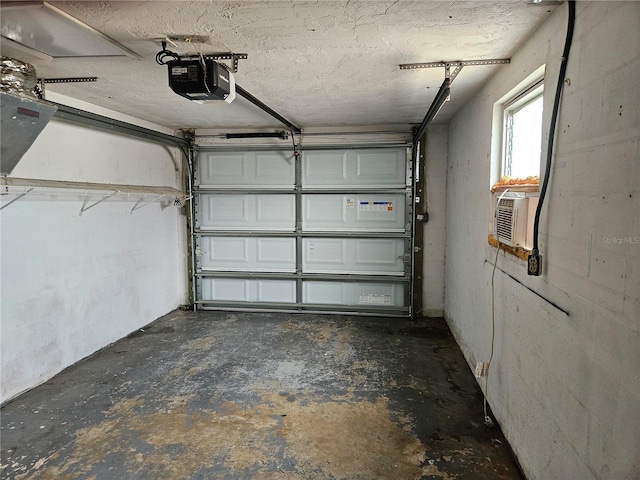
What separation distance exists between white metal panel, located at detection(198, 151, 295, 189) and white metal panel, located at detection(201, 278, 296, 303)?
1.23 m

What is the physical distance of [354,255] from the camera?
467 centimetres

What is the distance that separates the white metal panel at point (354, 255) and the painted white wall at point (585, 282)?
2364 mm

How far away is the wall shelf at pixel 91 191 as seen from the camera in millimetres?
2637

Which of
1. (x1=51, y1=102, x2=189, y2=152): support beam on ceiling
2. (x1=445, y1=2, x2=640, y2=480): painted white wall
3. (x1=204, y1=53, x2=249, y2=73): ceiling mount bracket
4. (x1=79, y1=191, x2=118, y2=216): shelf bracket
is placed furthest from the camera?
(x1=79, y1=191, x2=118, y2=216): shelf bracket

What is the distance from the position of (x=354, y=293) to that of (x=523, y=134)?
286cm

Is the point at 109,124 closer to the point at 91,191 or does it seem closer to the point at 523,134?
the point at 91,191

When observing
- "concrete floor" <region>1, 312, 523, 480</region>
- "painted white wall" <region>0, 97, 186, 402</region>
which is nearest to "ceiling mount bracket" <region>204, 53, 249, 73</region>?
"painted white wall" <region>0, 97, 186, 402</region>

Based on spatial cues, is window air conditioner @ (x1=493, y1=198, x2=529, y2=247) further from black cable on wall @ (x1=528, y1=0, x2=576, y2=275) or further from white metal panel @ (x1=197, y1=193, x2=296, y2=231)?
white metal panel @ (x1=197, y1=193, x2=296, y2=231)

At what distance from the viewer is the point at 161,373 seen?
10.2ft

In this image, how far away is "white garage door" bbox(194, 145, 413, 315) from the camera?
14.9ft

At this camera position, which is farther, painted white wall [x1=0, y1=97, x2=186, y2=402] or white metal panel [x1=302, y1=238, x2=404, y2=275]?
white metal panel [x1=302, y1=238, x2=404, y2=275]

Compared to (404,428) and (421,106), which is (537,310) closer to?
(404,428)

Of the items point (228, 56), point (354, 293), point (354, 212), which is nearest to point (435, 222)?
point (354, 212)

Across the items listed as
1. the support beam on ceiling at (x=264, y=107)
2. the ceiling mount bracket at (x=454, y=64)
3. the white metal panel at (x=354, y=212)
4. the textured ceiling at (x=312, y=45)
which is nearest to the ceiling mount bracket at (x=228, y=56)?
the textured ceiling at (x=312, y=45)
